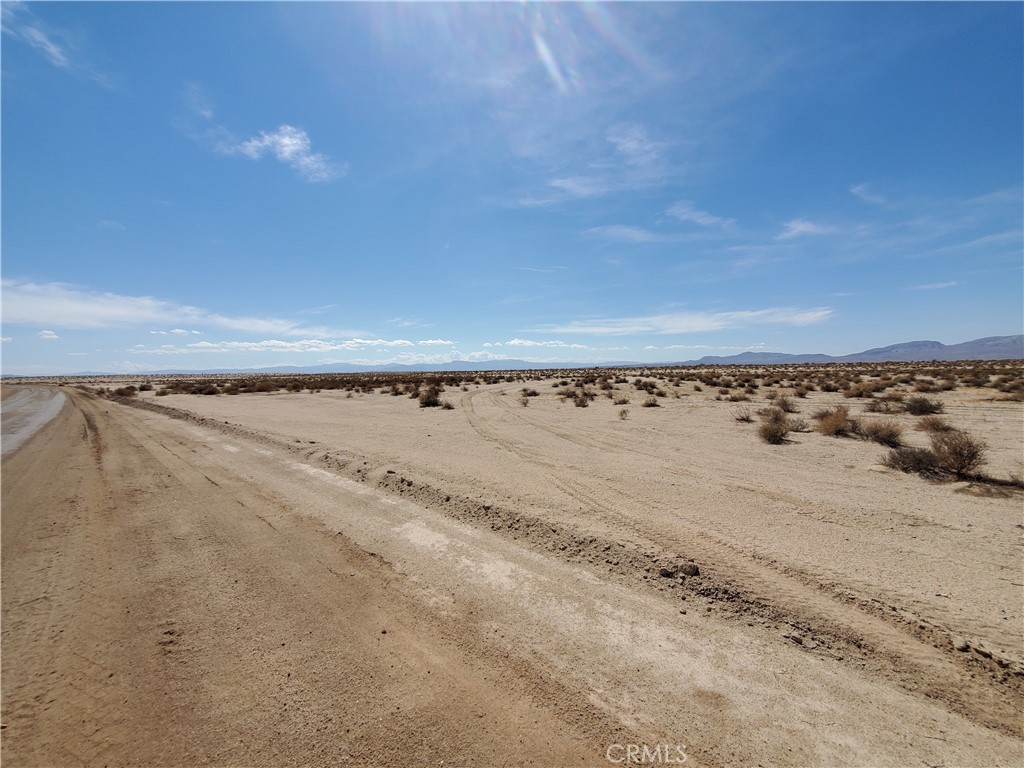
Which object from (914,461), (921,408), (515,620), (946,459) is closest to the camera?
(515,620)

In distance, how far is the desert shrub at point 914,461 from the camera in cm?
796

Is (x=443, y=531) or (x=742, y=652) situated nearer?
(x=742, y=652)

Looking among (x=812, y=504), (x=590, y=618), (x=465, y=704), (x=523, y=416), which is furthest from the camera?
(x=523, y=416)

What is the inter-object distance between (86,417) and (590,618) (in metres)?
24.9

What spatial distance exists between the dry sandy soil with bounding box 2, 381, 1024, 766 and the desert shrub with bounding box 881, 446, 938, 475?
0.45m

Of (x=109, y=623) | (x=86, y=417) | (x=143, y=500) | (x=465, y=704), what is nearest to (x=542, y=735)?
(x=465, y=704)

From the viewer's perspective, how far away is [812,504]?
6.48 m

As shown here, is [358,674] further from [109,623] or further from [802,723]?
[802,723]

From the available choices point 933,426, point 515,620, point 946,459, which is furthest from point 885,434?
point 515,620

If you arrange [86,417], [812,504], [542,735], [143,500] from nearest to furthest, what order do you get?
[542,735], [812,504], [143,500], [86,417]

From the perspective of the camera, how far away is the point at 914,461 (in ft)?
26.6
